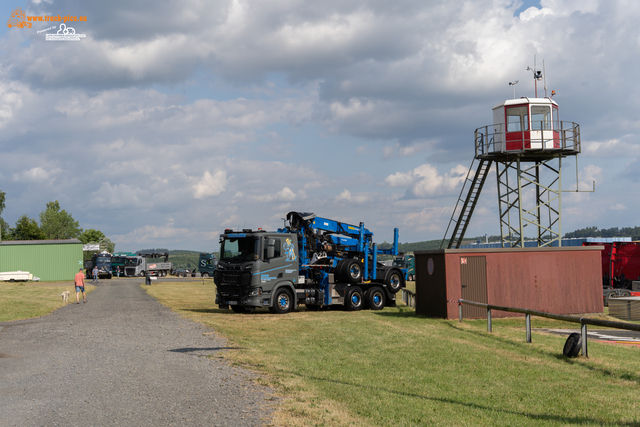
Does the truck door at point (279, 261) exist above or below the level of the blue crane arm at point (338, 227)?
below

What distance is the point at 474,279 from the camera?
19578 millimetres

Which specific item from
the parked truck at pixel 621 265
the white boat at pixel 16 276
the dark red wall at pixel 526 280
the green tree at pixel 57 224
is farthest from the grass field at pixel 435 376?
the green tree at pixel 57 224

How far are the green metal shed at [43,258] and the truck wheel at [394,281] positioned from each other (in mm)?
52867

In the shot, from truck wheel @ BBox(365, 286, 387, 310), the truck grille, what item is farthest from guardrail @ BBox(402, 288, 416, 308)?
the truck grille

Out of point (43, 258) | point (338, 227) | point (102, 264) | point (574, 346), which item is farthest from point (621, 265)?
point (43, 258)

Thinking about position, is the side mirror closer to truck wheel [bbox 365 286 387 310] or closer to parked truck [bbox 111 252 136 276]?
truck wheel [bbox 365 286 387 310]

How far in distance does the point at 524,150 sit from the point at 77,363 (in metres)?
24.1

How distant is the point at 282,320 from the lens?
1945 cm

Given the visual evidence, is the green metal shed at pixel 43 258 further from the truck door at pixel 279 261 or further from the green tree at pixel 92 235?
the green tree at pixel 92 235

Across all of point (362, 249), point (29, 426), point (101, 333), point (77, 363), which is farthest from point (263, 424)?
point (362, 249)

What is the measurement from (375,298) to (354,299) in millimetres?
1048

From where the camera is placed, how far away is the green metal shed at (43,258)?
2625 inches

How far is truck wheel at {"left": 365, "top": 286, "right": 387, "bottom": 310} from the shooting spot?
24438mm

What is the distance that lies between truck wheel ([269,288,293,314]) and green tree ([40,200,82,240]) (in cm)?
12325
